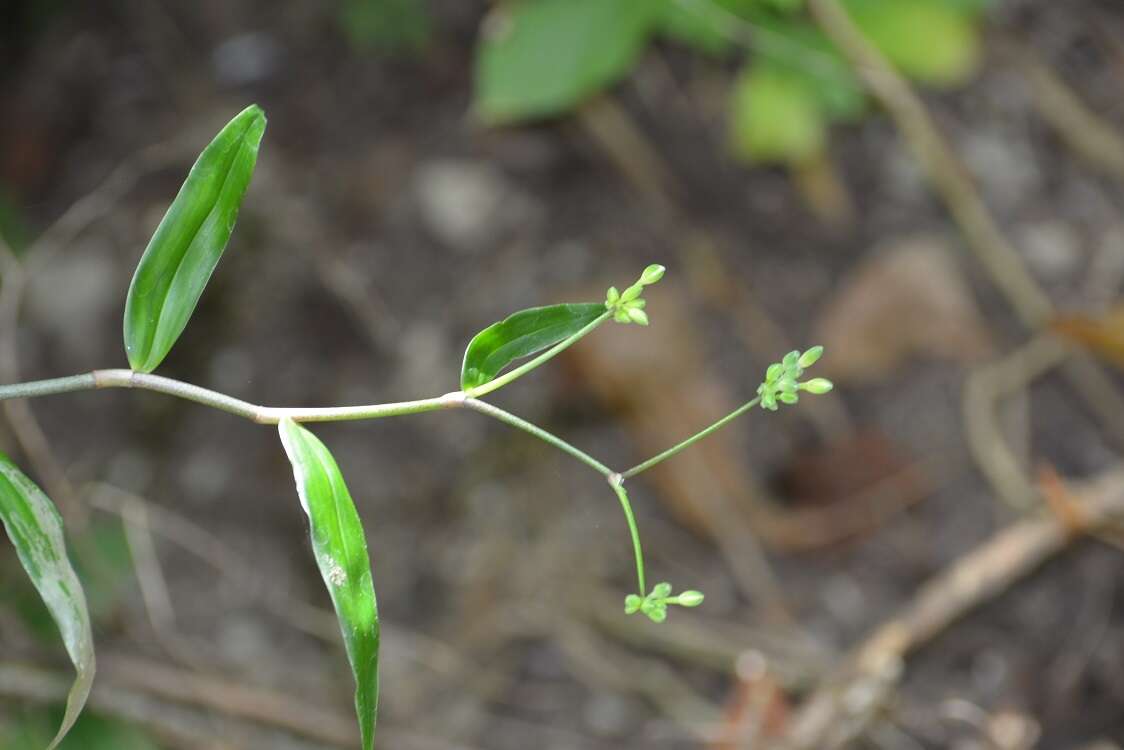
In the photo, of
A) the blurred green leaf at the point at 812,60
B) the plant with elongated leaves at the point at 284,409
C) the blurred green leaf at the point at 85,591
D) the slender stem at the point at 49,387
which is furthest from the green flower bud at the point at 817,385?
the blurred green leaf at the point at 812,60

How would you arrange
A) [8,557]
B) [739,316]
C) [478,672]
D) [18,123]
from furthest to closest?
[18,123]
[739,316]
[478,672]
[8,557]

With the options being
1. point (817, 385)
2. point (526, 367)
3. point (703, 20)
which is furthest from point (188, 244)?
point (703, 20)

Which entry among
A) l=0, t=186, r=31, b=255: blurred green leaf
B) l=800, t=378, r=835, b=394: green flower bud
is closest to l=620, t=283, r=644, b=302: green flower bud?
l=800, t=378, r=835, b=394: green flower bud

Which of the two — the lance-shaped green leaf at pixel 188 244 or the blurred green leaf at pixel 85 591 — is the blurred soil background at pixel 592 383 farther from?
the lance-shaped green leaf at pixel 188 244

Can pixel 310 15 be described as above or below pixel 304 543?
above

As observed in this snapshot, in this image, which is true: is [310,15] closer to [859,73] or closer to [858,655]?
[859,73]

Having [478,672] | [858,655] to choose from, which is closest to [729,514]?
[858,655]
